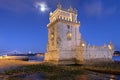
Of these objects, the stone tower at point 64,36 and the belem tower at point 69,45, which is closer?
the belem tower at point 69,45

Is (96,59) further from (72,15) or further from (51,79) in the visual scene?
(51,79)

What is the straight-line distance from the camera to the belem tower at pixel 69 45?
4997cm

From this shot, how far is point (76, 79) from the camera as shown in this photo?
23984 millimetres

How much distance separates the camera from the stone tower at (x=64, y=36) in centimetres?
5012

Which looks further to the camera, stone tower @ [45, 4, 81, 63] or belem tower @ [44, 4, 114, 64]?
stone tower @ [45, 4, 81, 63]

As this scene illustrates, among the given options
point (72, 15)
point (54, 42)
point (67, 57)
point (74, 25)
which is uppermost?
point (72, 15)

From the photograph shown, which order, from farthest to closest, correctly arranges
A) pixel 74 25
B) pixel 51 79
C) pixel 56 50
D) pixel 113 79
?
pixel 74 25, pixel 56 50, pixel 113 79, pixel 51 79

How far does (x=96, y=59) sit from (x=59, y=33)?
15.1 metres

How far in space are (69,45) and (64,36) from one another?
11.5 ft

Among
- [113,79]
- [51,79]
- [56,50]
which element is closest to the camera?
[51,79]

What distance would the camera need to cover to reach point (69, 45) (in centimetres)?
5219

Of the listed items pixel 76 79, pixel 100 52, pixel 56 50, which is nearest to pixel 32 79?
pixel 76 79

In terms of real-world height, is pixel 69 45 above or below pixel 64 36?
below

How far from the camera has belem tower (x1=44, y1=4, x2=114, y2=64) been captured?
49969 mm
